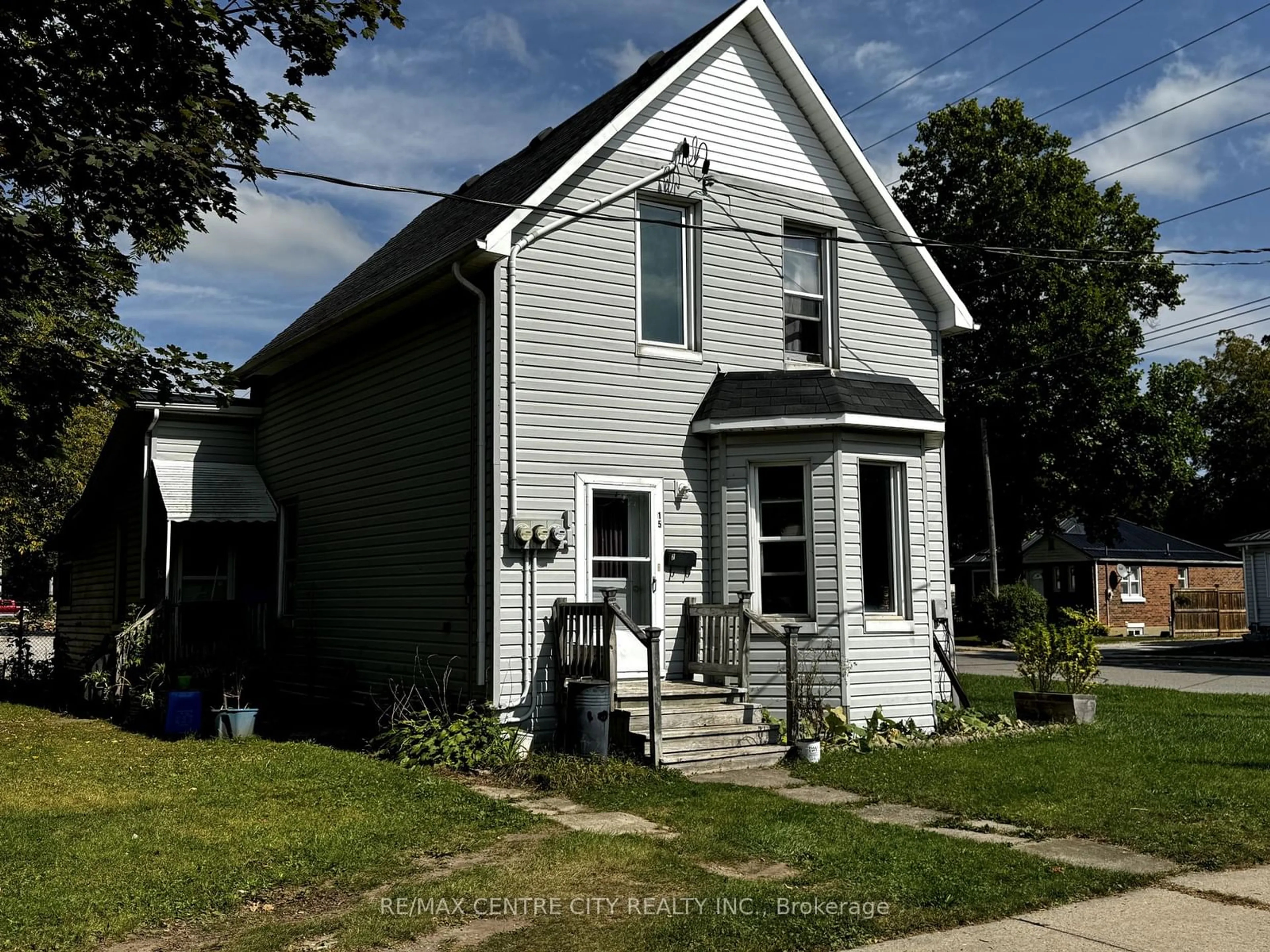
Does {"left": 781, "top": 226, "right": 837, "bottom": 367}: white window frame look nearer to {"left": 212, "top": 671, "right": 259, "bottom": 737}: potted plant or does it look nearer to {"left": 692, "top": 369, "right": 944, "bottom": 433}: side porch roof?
{"left": 692, "top": 369, "right": 944, "bottom": 433}: side porch roof

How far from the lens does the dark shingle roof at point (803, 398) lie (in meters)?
12.7

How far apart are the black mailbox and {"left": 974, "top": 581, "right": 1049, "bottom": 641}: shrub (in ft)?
77.2

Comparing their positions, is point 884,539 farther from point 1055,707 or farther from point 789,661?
point 1055,707

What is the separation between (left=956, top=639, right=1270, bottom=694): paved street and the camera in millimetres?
20844

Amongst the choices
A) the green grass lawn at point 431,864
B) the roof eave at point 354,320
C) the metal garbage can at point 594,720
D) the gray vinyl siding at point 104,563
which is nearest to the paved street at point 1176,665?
the metal garbage can at point 594,720

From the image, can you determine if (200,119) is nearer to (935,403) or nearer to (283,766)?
(283,766)

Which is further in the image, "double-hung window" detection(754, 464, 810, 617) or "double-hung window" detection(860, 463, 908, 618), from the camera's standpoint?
"double-hung window" detection(860, 463, 908, 618)

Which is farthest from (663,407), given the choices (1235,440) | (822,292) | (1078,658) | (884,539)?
(1235,440)

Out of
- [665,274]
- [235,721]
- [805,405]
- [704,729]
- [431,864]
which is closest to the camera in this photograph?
[431,864]

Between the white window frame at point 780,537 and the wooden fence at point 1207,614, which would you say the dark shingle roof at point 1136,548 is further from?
the white window frame at point 780,537

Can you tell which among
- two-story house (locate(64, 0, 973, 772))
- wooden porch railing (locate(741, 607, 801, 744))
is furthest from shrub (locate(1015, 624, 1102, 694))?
wooden porch railing (locate(741, 607, 801, 744))

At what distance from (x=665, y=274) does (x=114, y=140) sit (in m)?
6.06

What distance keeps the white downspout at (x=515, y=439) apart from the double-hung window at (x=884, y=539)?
13.4 ft

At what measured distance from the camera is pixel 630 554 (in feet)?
42.1
